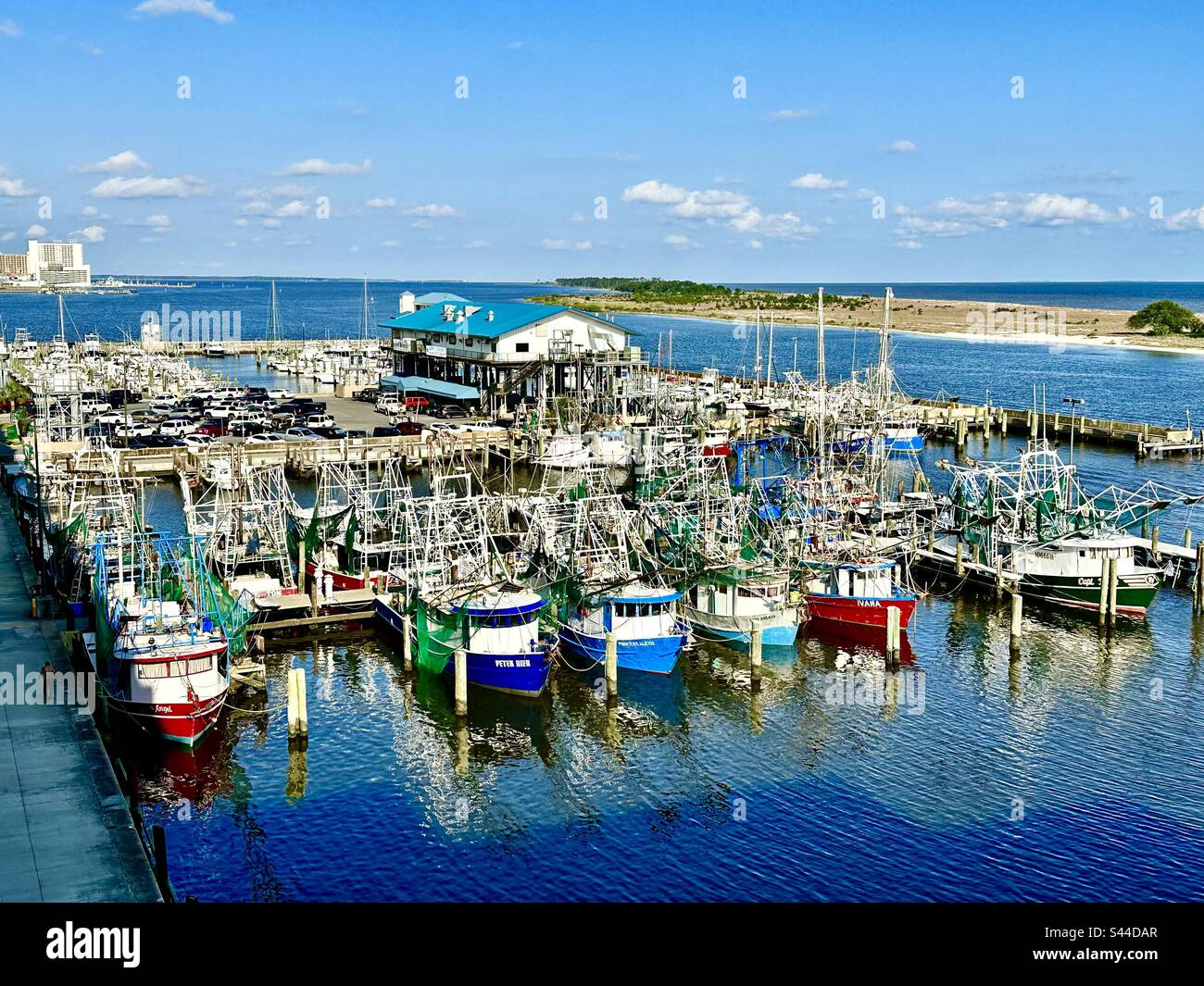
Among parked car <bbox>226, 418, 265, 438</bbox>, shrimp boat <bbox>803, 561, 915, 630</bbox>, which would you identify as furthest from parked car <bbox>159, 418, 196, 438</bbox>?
shrimp boat <bbox>803, 561, 915, 630</bbox>

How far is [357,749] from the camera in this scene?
36.8 meters

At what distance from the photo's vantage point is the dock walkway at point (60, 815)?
25.0 m

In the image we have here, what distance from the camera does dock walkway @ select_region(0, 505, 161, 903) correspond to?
25047 mm

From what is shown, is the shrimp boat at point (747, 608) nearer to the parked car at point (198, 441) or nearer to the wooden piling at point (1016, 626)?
the wooden piling at point (1016, 626)

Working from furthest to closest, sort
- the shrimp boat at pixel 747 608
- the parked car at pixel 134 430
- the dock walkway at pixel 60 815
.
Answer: the parked car at pixel 134 430 < the shrimp boat at pixel 747 608 < the dock walkway at pixel 60 815

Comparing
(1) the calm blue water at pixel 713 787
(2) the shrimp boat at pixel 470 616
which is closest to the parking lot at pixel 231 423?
(2) the shrimp boat at pixel 470 616

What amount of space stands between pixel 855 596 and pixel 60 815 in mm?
30346

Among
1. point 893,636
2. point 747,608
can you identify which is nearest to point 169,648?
point 747,608

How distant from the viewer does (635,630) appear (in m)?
43.3

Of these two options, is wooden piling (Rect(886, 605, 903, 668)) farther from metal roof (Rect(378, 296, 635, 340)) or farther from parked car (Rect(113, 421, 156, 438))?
parked car (Rect(113, 421, 156, 438))

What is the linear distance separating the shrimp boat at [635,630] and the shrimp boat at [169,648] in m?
12.1

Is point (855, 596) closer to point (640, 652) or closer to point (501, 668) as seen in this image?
point (640, 652)
